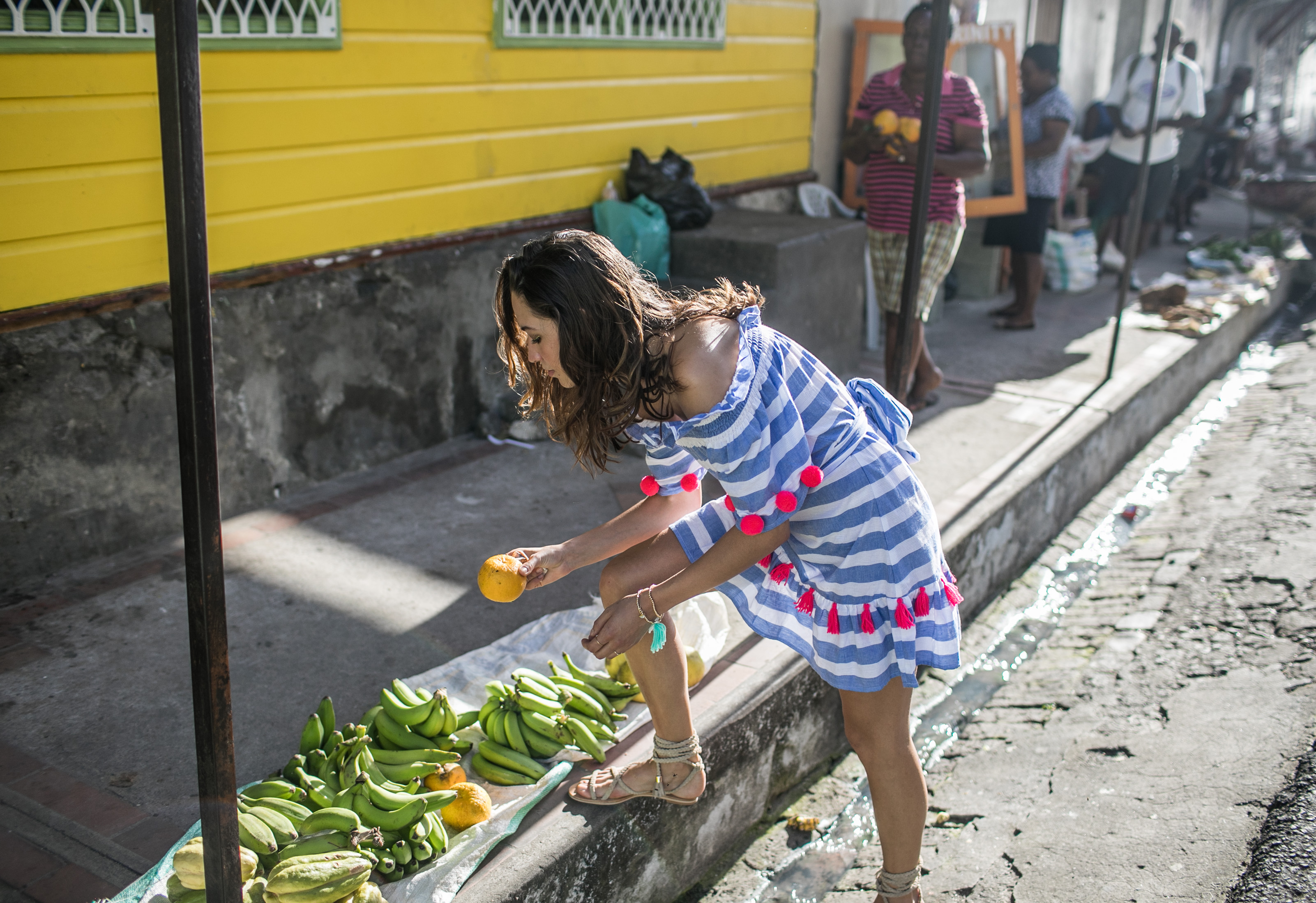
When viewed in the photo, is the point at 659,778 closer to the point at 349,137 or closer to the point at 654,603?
the point at 654,603

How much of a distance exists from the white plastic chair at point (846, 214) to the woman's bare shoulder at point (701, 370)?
5.37 meters

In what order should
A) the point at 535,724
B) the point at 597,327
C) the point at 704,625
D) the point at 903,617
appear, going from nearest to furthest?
the point at 597,327, the point at 903,617, the point at 535,724, the point at 704,625

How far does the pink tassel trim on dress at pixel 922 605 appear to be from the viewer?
2480 millimetres

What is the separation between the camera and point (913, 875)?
2639mm

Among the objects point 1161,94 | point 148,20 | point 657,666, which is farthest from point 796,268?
point 1161,94

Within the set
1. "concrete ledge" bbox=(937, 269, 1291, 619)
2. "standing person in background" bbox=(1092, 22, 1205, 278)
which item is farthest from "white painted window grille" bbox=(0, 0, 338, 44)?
"standing person in background" bbox=(1092, 22, 1205, 278)

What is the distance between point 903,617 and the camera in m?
A: 2.44

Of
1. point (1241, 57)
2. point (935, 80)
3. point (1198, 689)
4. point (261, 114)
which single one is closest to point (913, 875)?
point (1198, 689)

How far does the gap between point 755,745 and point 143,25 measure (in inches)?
136

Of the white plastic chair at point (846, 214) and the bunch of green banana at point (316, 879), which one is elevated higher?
the white plastic chair at point (846, 214)

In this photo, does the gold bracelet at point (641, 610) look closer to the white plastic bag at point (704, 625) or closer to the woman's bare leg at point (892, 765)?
the woman's bare leg at point (892, 765)

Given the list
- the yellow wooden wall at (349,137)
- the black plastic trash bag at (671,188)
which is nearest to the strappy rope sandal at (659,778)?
the yellow wooden wall at (349,137)

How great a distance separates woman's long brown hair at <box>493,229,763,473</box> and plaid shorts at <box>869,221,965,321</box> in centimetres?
390

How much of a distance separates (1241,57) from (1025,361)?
65.7ft
